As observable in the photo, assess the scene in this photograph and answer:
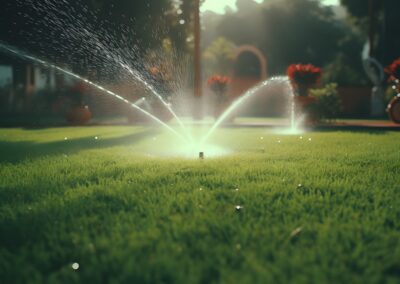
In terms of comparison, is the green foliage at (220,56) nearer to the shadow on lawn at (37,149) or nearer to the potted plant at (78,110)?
the potted plant at (78,110)

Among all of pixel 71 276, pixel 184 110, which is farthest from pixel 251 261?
pixel 184 110

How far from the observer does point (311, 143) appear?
775 centimetres

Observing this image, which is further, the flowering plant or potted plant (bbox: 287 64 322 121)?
the flowering plant

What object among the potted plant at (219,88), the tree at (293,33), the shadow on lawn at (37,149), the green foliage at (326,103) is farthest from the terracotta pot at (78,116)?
the tree at (293,33)

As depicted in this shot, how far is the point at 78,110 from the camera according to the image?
1460 cm

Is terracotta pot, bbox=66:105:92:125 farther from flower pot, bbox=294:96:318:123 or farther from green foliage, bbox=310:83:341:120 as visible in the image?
green foliage, bbox=310:83:341:120

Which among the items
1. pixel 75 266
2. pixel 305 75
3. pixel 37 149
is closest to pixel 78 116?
pixel 37 149

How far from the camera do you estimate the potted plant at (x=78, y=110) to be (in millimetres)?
14578

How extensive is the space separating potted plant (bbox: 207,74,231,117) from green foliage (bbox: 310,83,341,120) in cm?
347

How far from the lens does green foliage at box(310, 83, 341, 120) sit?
13477mm

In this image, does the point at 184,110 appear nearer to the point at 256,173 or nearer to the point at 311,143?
the point at 311,143

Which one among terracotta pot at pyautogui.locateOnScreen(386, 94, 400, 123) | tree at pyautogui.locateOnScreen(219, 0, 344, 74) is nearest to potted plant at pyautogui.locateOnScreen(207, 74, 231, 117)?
terracotta pot at pyautogui.locateOnScreen(386, 94, 400, 123)

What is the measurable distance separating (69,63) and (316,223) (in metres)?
16.5

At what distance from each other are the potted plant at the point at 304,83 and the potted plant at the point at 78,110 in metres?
7.22
